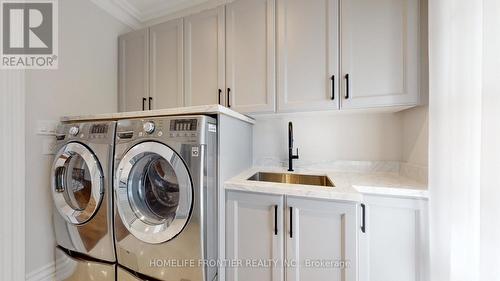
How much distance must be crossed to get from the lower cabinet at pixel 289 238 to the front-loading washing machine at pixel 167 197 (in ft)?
0.48

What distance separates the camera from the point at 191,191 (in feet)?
3.41

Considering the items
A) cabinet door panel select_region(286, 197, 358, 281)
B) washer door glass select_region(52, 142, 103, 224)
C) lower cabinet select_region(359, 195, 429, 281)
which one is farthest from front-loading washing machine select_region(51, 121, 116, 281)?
lower cabinet select_region(359, 195, 429, 281)

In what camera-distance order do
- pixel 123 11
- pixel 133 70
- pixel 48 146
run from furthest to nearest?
pixel 123 11 → pixel 133 70 → pixel 48 146

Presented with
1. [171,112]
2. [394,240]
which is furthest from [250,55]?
[394,240]

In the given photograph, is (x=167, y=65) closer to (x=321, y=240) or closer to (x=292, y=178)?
(x=292, y=178)

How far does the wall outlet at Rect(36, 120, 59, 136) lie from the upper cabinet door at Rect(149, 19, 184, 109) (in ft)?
2.36

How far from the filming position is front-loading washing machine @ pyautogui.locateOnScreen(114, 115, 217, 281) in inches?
40.9

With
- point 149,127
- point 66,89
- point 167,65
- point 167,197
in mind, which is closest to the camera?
point 149,127

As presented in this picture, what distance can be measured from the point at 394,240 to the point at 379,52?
111 centimetres

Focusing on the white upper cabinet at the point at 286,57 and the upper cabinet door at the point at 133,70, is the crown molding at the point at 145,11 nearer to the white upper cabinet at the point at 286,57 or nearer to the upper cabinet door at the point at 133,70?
the upper cabinet door at the point at 133,70

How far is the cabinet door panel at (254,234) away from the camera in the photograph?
1086 mm

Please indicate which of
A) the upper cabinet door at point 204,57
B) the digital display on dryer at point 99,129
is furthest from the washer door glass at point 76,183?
the upper cabinet door at point 204,57

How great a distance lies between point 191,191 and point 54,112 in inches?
54.3

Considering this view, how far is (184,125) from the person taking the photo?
3.49 ft
